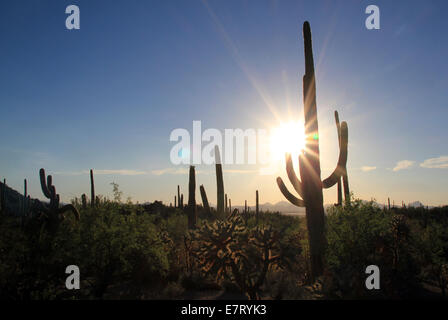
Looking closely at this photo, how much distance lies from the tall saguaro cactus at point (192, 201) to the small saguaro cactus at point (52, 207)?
7567 millimetres

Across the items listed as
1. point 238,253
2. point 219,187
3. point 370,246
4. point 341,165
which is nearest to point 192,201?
point 219,187

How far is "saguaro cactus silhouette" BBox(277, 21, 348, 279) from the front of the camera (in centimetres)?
1125

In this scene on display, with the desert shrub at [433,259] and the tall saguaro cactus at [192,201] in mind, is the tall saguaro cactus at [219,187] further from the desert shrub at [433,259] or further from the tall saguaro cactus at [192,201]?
the desert shrub at [433,259]

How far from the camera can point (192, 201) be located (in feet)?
66.6

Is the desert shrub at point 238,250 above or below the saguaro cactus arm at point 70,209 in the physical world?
below

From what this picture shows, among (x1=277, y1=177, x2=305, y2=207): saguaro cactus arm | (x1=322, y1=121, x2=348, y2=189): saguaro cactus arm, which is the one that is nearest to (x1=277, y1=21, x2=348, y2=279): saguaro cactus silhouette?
(x1=322, y1=121, x2=348, y2=189): saguaro cactus arm

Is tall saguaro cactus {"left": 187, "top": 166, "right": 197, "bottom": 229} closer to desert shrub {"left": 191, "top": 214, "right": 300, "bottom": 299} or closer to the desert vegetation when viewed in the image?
the desert vegetation

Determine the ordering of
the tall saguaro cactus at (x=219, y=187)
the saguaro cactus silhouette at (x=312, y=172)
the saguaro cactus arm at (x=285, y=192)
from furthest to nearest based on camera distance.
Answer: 1. the tall saguaro cactus at (x=219, y=187)
2. the saguaro cactus arm at (x=285, y=192)
3. the saguaro cactus silhouette at (x=312, y=172)

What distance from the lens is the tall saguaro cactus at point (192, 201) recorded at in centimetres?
2011

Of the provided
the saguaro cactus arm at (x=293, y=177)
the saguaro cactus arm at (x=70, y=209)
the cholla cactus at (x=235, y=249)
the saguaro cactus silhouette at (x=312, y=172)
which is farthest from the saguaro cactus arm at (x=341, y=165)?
the saguaro cactus arm at (x=70, y=209)

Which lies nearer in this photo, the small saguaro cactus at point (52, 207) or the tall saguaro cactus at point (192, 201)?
the small saguaro cactus at point (52, 207)
